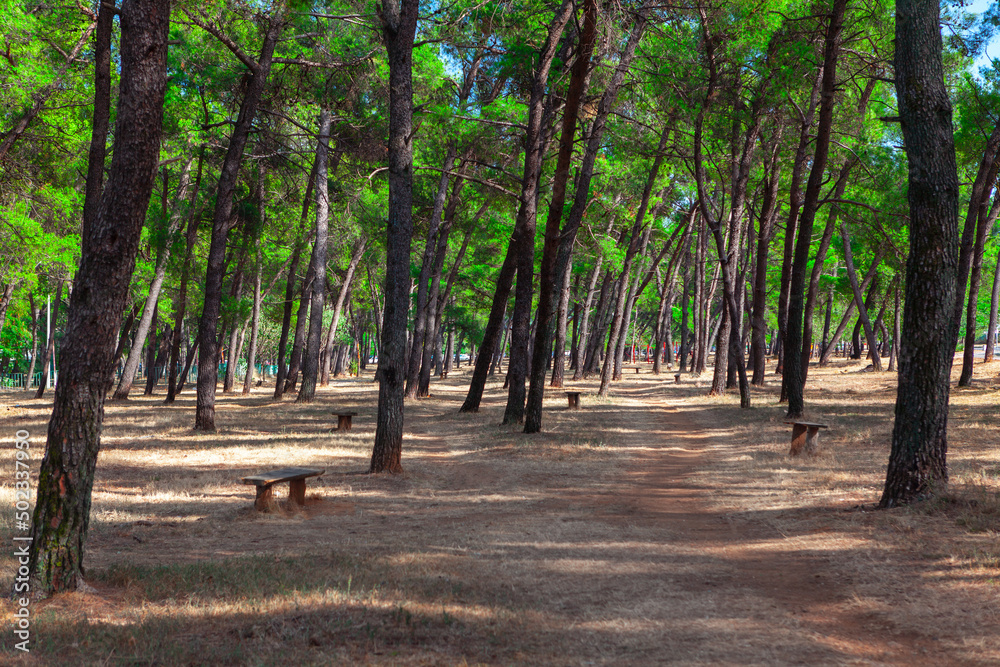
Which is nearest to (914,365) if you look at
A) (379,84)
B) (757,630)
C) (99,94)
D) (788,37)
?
(757,630)

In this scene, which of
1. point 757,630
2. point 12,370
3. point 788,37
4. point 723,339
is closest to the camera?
point 757,630

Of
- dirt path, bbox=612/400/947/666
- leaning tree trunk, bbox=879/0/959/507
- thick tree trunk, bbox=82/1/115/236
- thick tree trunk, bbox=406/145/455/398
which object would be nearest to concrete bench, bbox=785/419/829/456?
dirt path, bbox=612/400/947/666

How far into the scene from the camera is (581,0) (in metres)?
15.3

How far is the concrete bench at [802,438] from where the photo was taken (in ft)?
38.1

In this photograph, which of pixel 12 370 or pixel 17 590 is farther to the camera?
pixel 12 370

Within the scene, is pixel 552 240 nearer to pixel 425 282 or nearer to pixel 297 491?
pixel 297 491

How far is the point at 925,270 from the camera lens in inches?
295

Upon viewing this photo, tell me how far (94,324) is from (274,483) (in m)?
3.56

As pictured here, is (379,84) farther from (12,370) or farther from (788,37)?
(12,370)

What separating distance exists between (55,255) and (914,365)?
23.1 metres

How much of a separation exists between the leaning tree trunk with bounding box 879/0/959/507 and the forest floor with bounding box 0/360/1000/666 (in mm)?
456

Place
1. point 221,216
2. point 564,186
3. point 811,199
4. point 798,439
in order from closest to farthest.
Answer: point 798,439 < point 564,186 < point 221,216 < point 811,199

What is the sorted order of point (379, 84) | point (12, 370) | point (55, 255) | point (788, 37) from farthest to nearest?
1. point (12, 370)
2. point (55, 255)
3. point (379, 84)
4. point (788, 37)

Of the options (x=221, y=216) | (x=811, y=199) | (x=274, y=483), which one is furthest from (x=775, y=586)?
(x=221, y=216)
